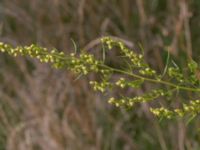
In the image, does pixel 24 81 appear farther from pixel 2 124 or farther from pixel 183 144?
pixel 183 144

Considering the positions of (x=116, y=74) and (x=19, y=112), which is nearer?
(x=116, y=74)

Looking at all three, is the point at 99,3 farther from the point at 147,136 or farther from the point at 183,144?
the point at 183,144

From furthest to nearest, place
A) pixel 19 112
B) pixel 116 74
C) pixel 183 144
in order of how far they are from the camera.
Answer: pixel 19 112
pixel 116 74
pixel 183 144

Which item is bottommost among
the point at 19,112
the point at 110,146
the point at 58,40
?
the point at 110,146

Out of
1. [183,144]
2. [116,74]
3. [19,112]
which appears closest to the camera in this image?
[183,144]

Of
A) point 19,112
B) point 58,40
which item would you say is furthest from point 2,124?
point 58,40

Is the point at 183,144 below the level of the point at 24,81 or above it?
below

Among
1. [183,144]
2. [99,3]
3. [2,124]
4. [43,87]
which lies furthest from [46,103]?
[183,144]
